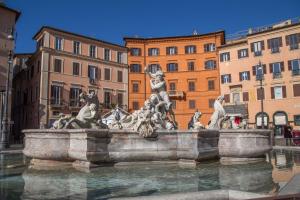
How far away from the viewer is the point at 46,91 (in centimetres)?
Answer: 3897

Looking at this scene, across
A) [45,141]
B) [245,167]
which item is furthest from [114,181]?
[245,167]

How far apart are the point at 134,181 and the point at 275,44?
39.9 meters

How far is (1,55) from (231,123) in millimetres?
30378

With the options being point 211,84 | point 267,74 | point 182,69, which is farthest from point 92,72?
point 267,74

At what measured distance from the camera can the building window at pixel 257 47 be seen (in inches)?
1679

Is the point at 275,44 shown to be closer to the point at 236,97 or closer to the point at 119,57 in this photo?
the point at 236,97

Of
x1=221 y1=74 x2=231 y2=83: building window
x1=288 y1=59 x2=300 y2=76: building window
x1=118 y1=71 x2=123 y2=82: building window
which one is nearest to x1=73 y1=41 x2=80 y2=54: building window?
x1=118 y1=71 x2=123 y2=82: building window

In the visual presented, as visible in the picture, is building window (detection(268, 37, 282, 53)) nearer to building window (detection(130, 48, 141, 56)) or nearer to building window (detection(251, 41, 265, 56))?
building window (detection(251, 41, 265, 56))

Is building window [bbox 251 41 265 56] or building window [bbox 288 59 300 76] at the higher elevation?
building window [bbox 251 41 265 56]

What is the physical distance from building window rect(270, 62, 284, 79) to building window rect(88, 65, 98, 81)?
24.5m

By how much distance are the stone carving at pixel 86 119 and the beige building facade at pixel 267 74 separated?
106 ft

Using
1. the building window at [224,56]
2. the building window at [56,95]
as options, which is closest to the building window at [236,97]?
the building window at [224,56]

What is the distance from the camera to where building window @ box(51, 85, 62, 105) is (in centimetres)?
3938

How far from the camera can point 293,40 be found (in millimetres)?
40156
